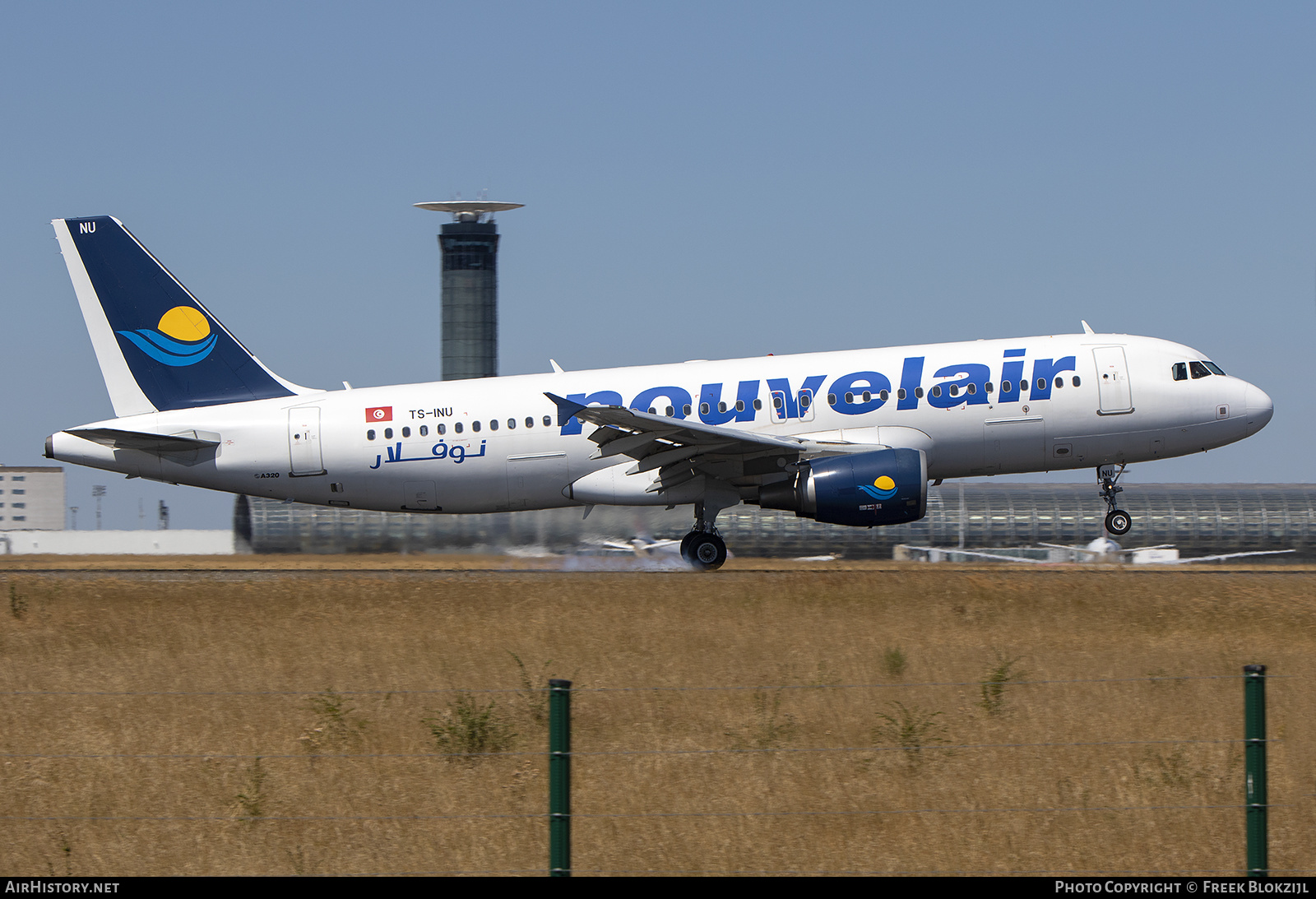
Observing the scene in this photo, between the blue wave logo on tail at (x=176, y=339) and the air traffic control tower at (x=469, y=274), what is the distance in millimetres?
63982

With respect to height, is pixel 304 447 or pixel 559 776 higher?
pixel 304 447

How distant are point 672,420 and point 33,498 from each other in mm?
73721

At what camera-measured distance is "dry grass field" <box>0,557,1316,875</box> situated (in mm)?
9242

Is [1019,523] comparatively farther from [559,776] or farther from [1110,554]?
[559,776]

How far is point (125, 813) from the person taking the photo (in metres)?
10.1

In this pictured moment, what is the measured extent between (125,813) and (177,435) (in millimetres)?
16536

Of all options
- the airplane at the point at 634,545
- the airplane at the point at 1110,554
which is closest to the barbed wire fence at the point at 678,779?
the airplane at the point at 634,545

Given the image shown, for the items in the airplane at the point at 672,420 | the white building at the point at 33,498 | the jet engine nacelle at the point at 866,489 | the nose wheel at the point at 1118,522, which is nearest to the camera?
the jet engine nacelle at the point at 866,489

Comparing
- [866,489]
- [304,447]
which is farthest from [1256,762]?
[304,447]

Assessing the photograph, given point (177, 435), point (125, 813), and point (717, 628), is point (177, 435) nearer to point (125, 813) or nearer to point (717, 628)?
point (717, 628)

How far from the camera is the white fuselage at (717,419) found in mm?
24219

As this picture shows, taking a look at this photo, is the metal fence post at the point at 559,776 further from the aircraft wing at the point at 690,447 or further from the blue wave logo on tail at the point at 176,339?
the blue wave logo on tail at the point at 176,339

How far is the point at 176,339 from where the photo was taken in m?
26.4

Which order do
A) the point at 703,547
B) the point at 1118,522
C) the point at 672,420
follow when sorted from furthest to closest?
1. the point at 1118,522
2. the point at 703,547
3. the point at 672,420
